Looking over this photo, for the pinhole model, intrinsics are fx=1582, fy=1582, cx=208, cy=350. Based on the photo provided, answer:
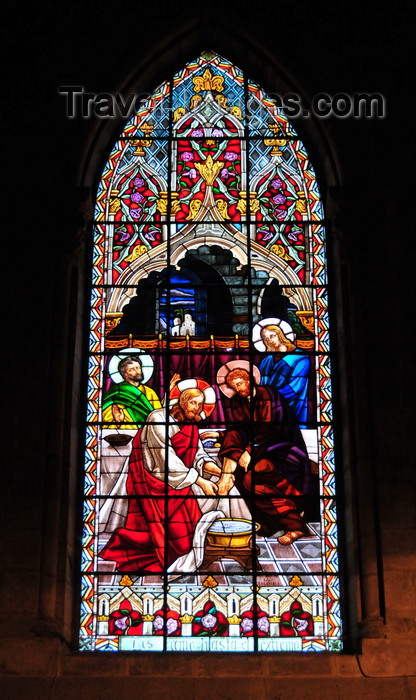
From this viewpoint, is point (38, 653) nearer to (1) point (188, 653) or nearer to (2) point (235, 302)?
(1) point (188, 653)

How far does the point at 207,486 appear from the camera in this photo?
12.2 m

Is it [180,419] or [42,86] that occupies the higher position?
[42,86]

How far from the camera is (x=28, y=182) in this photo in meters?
12.9

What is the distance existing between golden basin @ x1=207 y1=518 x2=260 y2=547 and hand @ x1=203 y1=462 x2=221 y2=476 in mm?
387

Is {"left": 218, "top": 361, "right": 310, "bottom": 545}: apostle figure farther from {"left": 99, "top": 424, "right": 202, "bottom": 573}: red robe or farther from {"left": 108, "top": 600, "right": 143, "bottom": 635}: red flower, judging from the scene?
{"left": 108, "top": 600, "right": 143, "bottom": 635}: red flower

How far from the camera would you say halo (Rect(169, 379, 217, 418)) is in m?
12.5

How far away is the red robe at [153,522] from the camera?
11953 mm

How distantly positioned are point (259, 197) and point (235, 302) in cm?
108

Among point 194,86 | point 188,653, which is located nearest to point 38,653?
point 188,653

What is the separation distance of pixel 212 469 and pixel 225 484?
16cm

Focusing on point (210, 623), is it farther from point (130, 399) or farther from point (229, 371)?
point (229, 371)

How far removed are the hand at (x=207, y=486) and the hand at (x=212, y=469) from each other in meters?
0.08

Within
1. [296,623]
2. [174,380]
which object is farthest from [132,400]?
[296,623]

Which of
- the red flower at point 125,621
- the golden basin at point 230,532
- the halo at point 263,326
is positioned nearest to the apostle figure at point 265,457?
the golden basin at point 230,532
